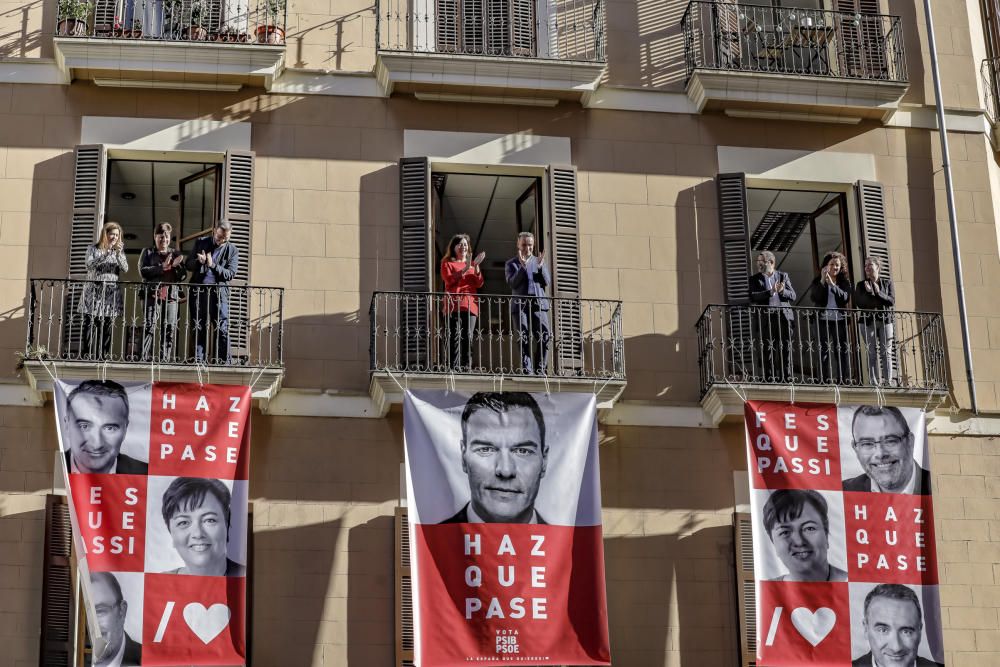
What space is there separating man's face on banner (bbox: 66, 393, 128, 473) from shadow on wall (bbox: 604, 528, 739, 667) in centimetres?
467

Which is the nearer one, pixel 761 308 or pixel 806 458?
pixel 806 458

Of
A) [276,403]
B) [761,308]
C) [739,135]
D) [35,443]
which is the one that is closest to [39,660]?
[35,443]

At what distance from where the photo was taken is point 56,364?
1555 cm

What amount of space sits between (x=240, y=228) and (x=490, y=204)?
3.21 m

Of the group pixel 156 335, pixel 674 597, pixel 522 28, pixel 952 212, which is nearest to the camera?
pixel 674 597

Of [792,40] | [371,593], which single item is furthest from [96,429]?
[792,40]

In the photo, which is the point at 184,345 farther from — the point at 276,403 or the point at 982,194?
the point at 982,194

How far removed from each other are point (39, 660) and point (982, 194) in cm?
1064

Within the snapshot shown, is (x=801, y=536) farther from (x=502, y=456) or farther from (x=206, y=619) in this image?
(x=206, y=619)

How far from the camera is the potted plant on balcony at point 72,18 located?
17.1 m

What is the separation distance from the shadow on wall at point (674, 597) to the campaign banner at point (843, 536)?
32.1 inches

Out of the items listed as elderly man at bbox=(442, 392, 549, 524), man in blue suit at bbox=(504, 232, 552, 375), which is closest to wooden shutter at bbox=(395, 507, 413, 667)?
elderly man at bbox=(442, 392, 549, 524)

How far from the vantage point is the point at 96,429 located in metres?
15.2

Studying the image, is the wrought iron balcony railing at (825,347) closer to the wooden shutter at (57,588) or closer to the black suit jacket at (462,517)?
the black suit jacket at (462,517)
